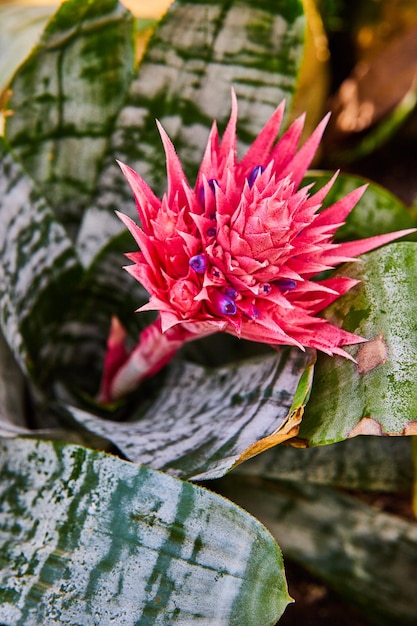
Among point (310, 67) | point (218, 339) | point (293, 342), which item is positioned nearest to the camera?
point (293, 342)

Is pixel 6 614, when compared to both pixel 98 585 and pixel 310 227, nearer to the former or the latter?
pixel 98 585

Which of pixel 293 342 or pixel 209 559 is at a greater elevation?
pixel 293 342

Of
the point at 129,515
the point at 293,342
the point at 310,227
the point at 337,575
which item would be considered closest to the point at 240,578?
the point at 129,515

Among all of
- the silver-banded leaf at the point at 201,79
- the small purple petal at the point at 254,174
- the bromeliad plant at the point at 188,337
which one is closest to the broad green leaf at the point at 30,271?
the bromeliad plant at the point at 188,337

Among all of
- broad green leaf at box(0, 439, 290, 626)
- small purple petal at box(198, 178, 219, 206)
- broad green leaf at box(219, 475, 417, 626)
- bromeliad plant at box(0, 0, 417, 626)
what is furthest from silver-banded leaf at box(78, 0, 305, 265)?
broad green leaf at box(219, 475, 417, 626)

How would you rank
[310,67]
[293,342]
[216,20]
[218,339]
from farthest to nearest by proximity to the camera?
[310,67] → [218,339] → [216,20] → [293,342]

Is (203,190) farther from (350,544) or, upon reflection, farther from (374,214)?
(350,544)

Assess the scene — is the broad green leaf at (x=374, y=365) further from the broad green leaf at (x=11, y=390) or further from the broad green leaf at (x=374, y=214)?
the broad green leaf at (x=11, y=390)
